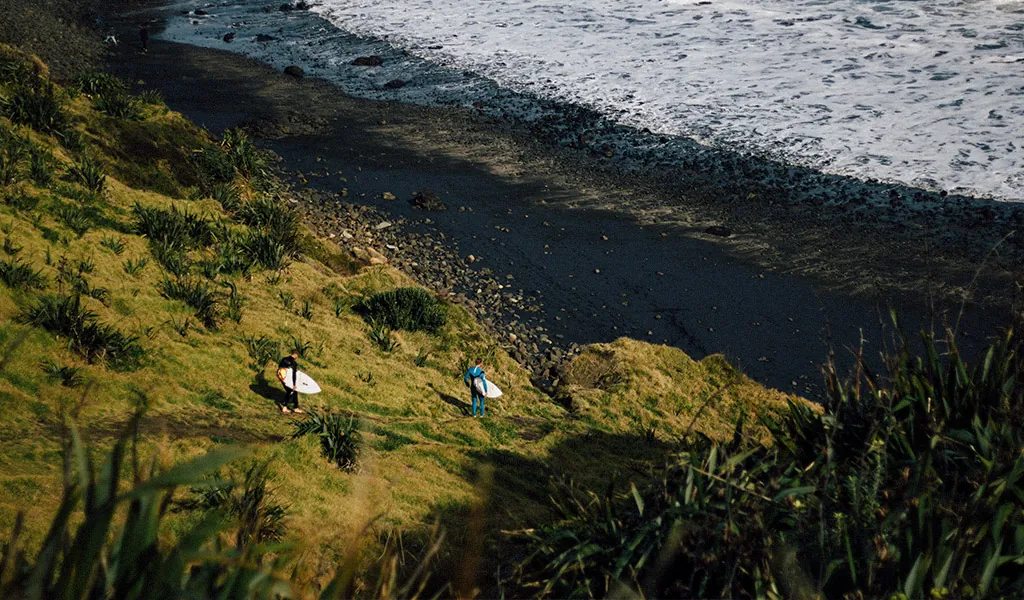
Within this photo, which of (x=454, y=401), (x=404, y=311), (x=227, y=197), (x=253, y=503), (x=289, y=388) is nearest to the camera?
(x=253, y=503)

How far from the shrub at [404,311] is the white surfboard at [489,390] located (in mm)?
2143

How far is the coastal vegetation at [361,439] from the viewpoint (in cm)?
324

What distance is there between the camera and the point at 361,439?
24.7 feet

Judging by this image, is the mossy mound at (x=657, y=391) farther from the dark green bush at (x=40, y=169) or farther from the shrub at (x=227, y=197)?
the dark green bush at (x=40, y=169)

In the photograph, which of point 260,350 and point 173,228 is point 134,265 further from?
point 260,350

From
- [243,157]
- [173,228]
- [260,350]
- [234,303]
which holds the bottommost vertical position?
[260,350]

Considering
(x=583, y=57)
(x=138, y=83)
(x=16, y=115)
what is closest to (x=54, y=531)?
(x=16, y=115)

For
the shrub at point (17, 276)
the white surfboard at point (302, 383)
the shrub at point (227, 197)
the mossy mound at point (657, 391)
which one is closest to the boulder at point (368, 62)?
the shrub at point (227, 197)

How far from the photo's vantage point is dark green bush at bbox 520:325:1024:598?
12.8 feet

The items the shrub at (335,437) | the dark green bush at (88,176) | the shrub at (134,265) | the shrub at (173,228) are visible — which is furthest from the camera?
the dark green bush at (88,176)

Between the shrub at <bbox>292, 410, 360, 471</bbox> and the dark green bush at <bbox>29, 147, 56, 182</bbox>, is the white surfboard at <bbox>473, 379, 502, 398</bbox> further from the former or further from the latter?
the dark green bush at <bbox>29, 147, 56, 182</bbox>

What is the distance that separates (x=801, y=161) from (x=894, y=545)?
1967 centimetres

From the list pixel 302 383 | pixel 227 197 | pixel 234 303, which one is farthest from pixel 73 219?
pixel 302 383

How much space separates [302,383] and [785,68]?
28106 mm
